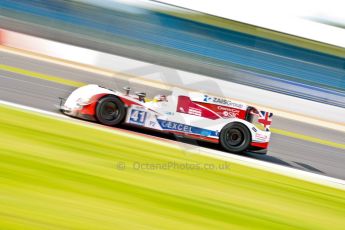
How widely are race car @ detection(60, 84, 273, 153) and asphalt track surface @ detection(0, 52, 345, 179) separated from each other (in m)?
0.41

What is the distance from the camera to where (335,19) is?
90.1 ft

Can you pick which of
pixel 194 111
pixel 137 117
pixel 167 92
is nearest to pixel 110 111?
pixel 137 117

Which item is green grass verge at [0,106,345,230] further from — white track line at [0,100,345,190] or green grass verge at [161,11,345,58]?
green grass verge at [161,11,345,58]

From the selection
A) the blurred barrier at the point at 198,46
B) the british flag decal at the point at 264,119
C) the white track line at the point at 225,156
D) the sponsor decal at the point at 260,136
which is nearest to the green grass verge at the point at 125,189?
the white track line at the point at 225,156

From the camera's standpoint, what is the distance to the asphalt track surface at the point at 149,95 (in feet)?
32.5

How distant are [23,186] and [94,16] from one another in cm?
1391

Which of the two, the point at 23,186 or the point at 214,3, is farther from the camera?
the point at 214,3

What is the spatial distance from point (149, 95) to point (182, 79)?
2759mm

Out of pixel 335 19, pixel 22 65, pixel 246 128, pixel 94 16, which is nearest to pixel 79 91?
pixel 246 128

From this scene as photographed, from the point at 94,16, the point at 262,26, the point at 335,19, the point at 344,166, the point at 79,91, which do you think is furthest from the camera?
Result: the point at 335,19

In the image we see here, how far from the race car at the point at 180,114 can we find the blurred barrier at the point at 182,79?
678 cm

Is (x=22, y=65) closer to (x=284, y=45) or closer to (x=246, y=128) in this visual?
(x=246, y=128)

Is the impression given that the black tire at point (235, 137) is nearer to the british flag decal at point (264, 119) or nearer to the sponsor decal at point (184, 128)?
the sponsor decal at point (184, 128)

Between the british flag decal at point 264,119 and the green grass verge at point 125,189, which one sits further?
the british flag decal at point 264,119
